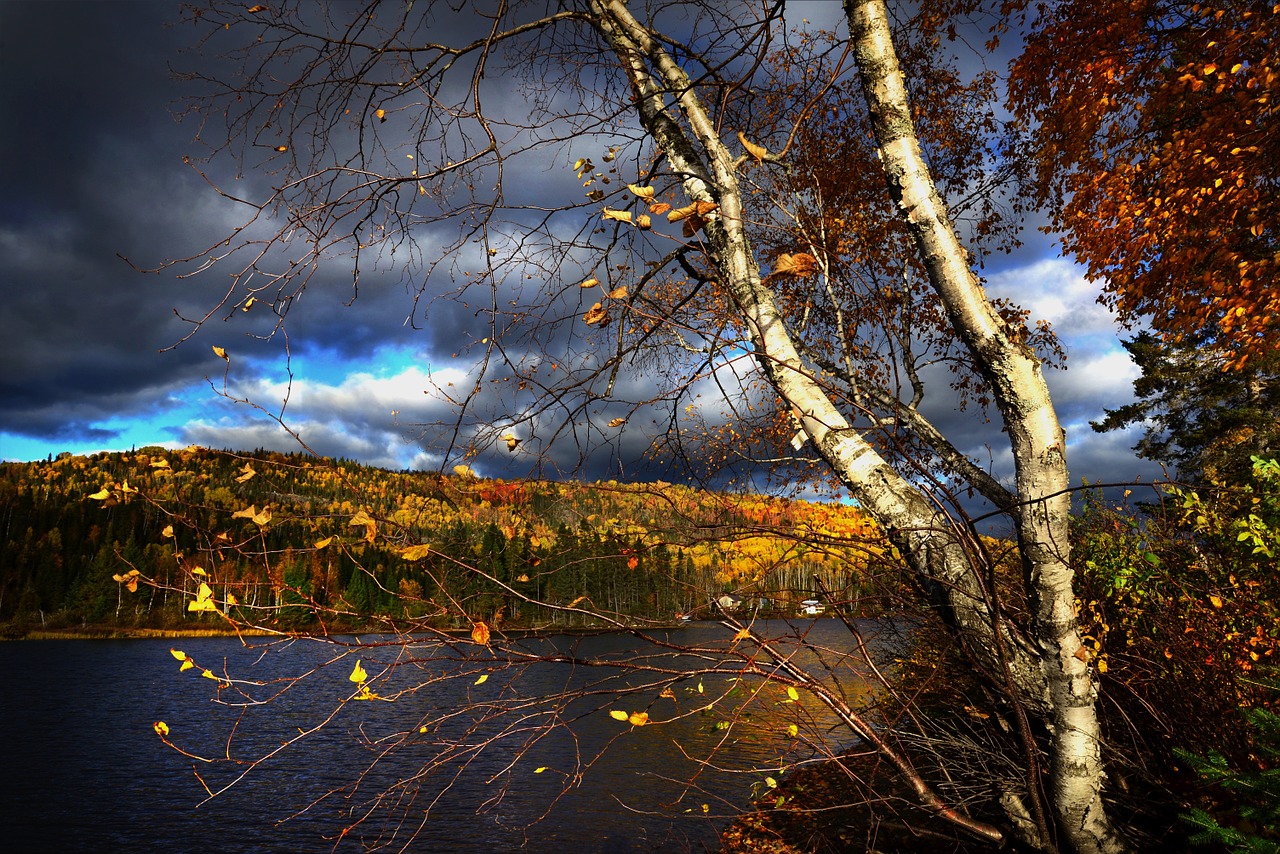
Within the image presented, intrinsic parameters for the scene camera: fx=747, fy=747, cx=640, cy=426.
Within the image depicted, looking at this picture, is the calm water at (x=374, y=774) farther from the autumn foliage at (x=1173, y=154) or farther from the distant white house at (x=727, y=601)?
the autumn foliage at (x=1173, y=154)

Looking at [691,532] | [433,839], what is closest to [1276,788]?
[691,532]

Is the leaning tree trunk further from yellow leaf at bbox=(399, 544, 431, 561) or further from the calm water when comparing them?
yellow leaf at bbox=(399, 544, 431, 561)

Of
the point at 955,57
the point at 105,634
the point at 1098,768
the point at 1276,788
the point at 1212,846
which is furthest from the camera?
the point at 105,634

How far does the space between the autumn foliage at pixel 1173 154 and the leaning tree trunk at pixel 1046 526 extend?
6.48m

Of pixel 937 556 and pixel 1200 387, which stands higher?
pixel 1200 387

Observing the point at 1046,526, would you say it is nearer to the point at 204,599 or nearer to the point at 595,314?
the point at 595,314

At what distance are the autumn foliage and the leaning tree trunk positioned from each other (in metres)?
6.48

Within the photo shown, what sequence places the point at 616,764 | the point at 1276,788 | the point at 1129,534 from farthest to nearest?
the point at 616,764
the point at 1129,534
the point at 1276,788

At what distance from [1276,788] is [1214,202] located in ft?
26.8

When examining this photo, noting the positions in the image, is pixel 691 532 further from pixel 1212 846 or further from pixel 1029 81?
pixel 1029 81

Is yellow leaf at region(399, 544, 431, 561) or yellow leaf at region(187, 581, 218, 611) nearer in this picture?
yellow leaf at region(187, 581, 218, 611)

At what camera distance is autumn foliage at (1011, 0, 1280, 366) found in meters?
8.43

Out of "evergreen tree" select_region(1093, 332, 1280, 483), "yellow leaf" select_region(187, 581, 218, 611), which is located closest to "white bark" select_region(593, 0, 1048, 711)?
"yellow leaf" select_region(187, 581, 218, 611)

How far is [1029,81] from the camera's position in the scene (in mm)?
10750
